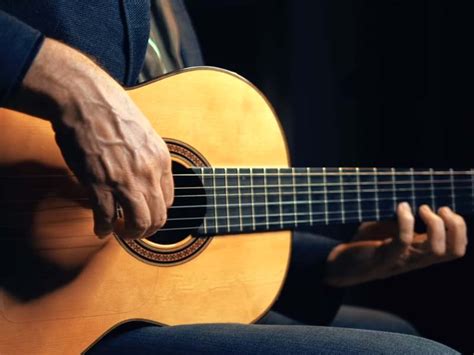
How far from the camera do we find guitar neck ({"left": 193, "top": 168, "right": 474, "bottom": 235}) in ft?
2.84

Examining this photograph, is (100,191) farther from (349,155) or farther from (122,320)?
(349,155)

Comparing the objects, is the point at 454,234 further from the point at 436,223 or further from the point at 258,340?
the point at 258,340

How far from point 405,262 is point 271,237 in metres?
0.33

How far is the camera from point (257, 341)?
26.5 inches

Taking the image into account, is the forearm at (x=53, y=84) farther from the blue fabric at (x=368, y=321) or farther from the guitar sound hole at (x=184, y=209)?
the blue fabric at (x=368, y=321)

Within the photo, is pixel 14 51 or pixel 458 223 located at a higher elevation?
pixel 14 51

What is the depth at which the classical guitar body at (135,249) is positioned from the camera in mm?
695

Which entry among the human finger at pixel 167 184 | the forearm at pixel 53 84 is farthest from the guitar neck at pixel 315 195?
the forearm at pixel 53 84

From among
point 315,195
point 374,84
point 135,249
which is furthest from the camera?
point 374,84

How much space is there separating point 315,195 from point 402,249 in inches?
8.8

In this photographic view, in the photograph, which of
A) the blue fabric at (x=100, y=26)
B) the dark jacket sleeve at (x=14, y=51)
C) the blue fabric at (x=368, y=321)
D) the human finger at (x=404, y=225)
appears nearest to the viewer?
the dark jacket sleeve at (x=14, y=51)

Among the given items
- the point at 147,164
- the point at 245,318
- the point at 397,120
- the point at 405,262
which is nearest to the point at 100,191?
the point at 147,164

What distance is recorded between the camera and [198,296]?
827 millimetres

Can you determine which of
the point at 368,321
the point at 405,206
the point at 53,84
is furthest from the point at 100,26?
the point at 368,321
